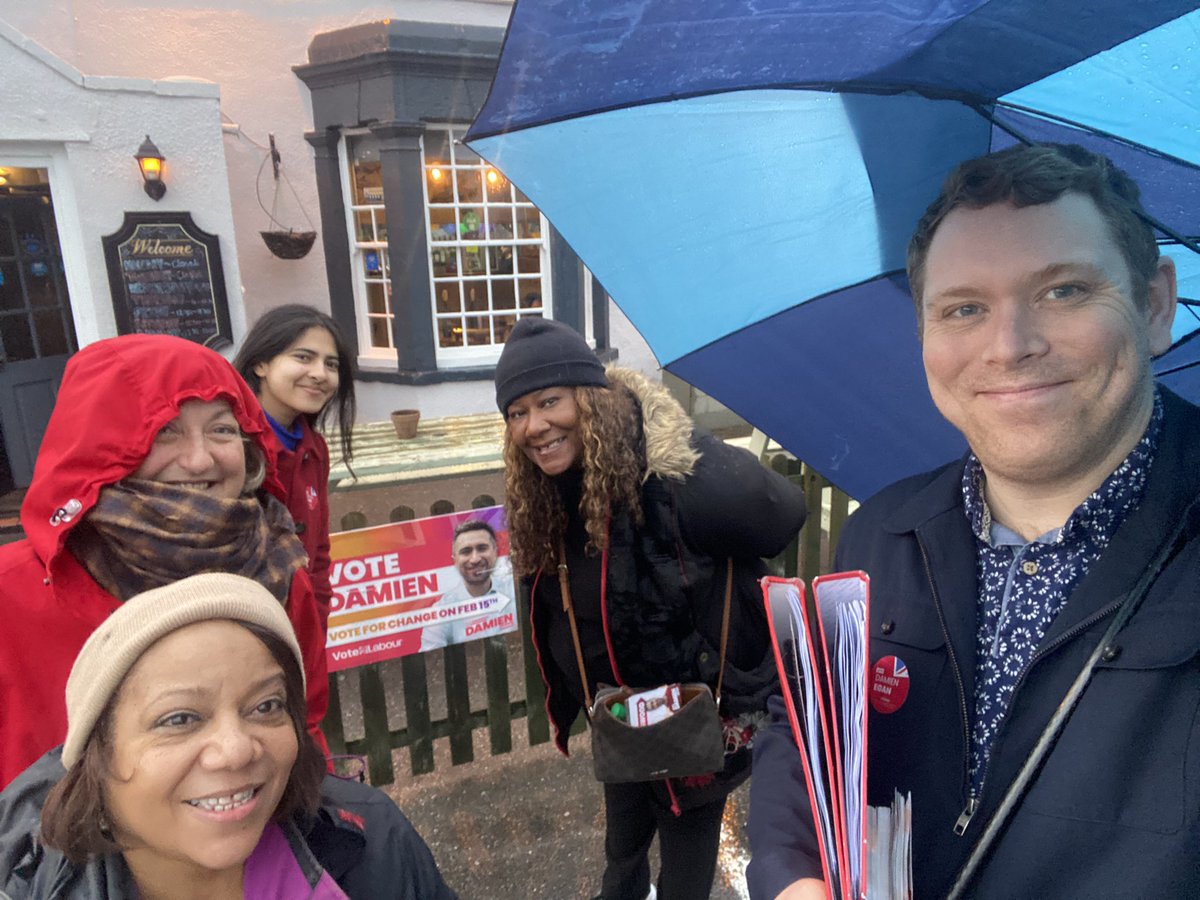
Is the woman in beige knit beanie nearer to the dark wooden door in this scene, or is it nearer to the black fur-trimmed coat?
the black fur-trimmed coat

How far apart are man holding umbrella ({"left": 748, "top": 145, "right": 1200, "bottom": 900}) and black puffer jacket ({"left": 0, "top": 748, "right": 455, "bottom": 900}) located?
0.68 meters

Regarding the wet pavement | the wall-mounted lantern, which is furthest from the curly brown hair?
the wall-mounted lantern

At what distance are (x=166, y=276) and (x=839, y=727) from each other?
7124 millimetres

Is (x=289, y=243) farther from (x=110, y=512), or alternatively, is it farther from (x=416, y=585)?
(x=110, y=512)

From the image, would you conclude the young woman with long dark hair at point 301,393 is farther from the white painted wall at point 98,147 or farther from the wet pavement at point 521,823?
the white painted wall at point 98,147

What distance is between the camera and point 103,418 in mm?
1605

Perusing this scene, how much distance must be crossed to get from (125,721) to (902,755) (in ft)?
4.23

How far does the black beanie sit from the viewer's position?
2.08 meters

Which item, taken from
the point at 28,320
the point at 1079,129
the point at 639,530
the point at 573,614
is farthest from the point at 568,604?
the point at 28,320

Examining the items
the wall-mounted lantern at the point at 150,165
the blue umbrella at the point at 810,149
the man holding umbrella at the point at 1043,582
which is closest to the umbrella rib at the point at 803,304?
the blue umbrella at the point at 810,149

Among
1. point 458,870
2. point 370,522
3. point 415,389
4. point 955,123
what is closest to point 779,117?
point 955,123

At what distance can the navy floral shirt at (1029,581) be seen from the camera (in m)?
1.10

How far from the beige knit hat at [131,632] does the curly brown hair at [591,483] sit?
3.43 ft

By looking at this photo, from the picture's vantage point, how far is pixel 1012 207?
1133mm
